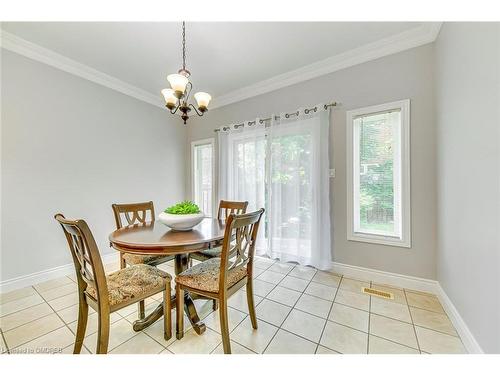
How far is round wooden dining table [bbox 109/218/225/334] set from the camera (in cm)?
127

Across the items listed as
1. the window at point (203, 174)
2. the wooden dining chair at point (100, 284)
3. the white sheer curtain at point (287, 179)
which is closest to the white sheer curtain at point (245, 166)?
the white sheer curtain at point (287, 179)

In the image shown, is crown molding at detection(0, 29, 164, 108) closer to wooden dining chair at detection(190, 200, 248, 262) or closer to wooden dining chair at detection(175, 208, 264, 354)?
wooden dining chair at detection(190, 200, 248, 262)

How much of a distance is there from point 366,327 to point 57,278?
3350mm

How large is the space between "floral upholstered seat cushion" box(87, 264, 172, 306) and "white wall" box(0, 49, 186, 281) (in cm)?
169

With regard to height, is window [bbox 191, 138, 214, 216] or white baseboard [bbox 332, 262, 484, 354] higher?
window [bbox 191, 138, 214, 216]

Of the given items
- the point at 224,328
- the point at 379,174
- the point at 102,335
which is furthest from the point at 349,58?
the point at 102,335

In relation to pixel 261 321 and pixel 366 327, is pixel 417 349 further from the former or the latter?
pixel 261 321

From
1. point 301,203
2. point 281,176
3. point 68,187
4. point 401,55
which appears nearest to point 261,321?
point 301,203

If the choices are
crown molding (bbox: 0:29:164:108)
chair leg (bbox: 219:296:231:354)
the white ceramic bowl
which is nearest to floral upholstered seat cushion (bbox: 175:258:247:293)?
chair leg (bbox: 219:296:231:354)

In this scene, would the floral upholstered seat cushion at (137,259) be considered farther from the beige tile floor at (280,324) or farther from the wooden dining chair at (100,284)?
the beige tile floor at (280,324)

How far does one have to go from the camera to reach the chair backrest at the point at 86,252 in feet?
3.41

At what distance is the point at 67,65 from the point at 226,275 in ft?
10.4

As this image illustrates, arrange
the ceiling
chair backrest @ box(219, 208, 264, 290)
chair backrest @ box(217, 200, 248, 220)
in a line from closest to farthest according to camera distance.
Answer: chair backrest @ box(219, 208, 264, 290) < the ceiling < chair backrest @ box(217, 200, 248, 220)

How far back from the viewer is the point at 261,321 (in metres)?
1.64
